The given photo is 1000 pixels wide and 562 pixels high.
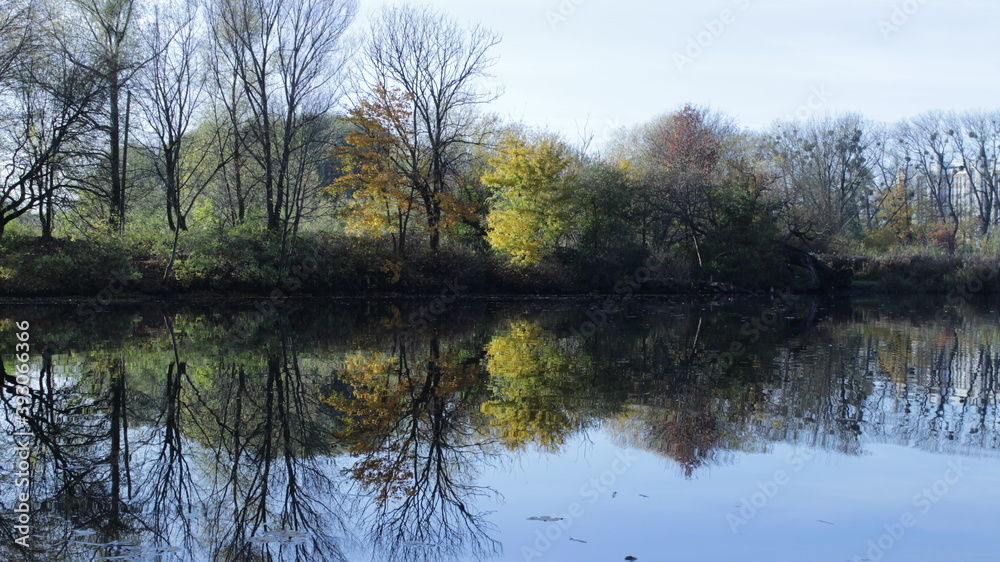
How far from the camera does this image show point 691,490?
18.2 ft

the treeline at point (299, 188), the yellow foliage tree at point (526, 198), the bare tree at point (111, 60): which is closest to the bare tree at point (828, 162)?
the treeline at point (299, 188)

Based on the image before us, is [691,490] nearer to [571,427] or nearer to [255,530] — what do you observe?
[571,427]

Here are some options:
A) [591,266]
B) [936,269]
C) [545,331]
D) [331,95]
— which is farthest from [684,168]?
[545,331]

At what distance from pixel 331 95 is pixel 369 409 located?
22594mm

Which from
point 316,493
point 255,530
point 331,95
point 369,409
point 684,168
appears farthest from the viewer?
point 684,168

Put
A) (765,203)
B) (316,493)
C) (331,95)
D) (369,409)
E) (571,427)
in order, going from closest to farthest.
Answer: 1. (316,493)
2. (571,427)
3. (369,409)
4. (331,95)
5. (765,203)
